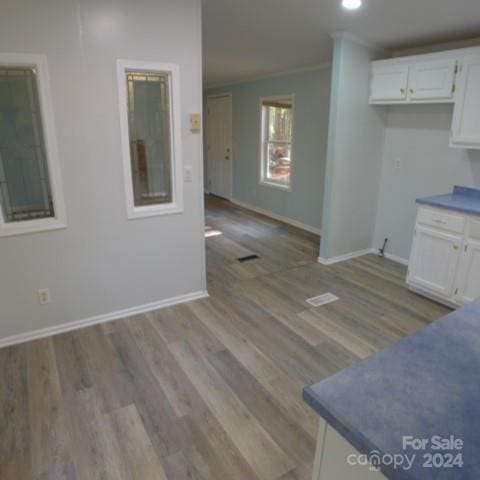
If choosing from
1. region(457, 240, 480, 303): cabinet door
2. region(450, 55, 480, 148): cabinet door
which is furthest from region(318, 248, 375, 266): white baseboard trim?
region(450, 55, 480, 148): cabinet door

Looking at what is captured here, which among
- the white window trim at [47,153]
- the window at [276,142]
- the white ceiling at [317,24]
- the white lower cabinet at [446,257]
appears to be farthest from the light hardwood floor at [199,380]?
the window at [276,142]

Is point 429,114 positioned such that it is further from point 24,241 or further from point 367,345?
point 24,241

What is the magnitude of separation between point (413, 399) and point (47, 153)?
8.57ft

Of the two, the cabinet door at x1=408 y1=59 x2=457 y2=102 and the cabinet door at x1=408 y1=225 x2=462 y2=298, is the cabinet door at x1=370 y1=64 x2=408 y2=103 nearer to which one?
the cabinet door at x1=408 y1=59 x2=457 y2=102

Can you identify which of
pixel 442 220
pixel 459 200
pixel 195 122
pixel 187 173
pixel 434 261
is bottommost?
pixel 434 261

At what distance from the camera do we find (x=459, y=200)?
3.40 m

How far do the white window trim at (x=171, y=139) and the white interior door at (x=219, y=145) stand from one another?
4.48 m

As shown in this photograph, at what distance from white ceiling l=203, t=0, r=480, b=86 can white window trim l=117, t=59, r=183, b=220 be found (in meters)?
0.69

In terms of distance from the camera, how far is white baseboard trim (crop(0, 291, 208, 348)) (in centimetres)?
274

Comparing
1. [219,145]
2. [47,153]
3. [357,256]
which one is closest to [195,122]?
[47,153]

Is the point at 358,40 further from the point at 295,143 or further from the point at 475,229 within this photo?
the point at 475,229

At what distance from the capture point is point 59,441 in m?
1.91

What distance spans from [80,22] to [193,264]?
6.56 feet

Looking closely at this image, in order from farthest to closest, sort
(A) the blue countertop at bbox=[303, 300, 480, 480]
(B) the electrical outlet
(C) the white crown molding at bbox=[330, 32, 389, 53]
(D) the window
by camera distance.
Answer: (D) the window, (C) the white crown molding at bbox=[330, 32, 389, 53], (B) the electrical outlet, (A) the blue countertop at bbox=[303, 300, 480, 480]
